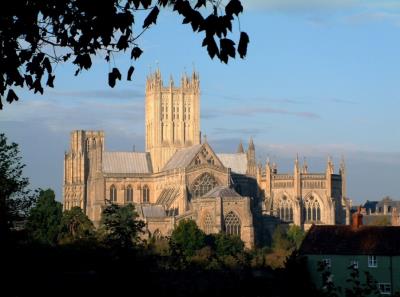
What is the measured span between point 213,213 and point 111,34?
101274mm

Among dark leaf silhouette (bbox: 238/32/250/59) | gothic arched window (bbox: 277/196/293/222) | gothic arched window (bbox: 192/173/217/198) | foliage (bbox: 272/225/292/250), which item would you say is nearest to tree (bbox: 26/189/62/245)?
foliage (bbox: 272/225/292/250)

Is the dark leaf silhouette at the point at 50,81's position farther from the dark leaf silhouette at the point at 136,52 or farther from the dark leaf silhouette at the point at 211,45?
the dark leaf silhouette at the point at 211,45

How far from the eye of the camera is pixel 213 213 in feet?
377

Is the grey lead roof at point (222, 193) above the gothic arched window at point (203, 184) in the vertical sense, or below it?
below

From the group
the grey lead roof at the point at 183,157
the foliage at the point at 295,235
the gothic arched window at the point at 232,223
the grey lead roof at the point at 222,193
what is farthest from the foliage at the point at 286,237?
the grey lead roof at the point at 183,157

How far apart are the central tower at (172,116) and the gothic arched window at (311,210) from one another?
16451 mm

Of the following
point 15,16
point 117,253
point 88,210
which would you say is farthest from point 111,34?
point 88,210

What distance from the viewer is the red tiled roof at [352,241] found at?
51.7 metres

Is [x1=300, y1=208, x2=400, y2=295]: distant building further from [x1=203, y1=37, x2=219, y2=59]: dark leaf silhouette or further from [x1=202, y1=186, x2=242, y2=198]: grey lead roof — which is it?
[x1=202, y1=186, x2=242, y2=198]: grey lead roof

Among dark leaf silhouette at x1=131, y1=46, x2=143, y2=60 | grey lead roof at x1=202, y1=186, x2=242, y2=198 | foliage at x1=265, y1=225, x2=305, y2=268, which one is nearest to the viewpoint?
dark leaf silhouette at x1=131, y1=46, x2=143, y2=60

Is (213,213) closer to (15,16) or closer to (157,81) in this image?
(157,81)

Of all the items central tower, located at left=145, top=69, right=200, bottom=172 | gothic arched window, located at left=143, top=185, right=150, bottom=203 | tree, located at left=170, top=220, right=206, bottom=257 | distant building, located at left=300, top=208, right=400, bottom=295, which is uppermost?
central tower, located at left=145, top=69, right=200, bottom=172

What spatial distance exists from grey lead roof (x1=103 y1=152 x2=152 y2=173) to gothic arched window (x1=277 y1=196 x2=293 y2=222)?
1657cm

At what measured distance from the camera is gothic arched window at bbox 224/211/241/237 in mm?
115062
